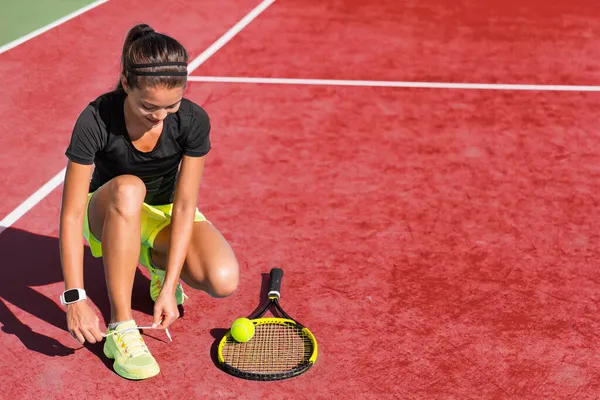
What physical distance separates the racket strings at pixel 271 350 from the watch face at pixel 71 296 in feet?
2.33

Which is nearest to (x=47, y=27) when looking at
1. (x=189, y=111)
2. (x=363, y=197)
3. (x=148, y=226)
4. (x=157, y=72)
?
(x=363, y=197)

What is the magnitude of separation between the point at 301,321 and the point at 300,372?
0.43 m

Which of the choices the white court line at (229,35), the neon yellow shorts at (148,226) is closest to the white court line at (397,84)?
the white court line at (229,35)

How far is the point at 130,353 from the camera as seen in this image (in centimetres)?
374

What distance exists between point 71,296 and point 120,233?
0.32 meters

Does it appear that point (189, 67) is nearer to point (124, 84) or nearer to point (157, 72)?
point (124, 84)

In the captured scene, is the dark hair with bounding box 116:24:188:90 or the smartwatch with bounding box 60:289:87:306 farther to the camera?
the smartwatch with bounding box 60:289:87:306

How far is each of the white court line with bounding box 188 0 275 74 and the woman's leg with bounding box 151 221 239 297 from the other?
2.98 meters

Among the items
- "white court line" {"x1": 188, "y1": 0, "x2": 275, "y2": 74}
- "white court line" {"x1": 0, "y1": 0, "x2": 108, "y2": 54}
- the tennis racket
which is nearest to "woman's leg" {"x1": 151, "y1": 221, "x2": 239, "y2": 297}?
the tennis racket

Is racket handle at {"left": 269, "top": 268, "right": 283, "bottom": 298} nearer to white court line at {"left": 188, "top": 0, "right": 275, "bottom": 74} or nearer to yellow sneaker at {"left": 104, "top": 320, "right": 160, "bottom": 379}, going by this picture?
yellow sneaker at {"left": 104, "top": 320, "right": 160, "bottom": 379}

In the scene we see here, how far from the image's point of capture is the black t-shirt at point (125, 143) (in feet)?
11.9

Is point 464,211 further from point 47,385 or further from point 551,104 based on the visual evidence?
point 47,385

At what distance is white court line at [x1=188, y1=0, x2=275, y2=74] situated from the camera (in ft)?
22.9

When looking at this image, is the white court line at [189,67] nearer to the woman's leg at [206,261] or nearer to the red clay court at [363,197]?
the red clay court at [363,197]
